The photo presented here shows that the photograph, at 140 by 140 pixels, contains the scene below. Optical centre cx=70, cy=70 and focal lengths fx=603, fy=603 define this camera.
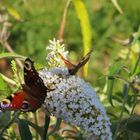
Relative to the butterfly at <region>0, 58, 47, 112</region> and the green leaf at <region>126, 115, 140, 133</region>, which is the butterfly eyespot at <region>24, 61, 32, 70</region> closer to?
the butterfly at <region>0, 58, 47, 112</region>

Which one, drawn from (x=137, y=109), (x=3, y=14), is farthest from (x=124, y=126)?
(x=137, y=109)

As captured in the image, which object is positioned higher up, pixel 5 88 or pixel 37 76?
pixel 5 88

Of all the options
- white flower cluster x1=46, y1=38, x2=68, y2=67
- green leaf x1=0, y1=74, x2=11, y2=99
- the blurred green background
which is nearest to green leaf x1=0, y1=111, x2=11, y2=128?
green leaf x1=0, y1=74, x2=11, y2=99

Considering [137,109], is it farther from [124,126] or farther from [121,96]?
[124,126]

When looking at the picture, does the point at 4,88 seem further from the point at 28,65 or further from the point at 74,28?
the point at 74,28

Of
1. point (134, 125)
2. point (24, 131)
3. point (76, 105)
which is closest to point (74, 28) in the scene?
point (134, 125)

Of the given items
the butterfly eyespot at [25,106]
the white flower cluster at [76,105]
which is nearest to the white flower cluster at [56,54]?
the white flower cluster at [76,105]

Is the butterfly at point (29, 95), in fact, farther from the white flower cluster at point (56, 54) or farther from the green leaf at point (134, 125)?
the green leaf at point (134, 125)
